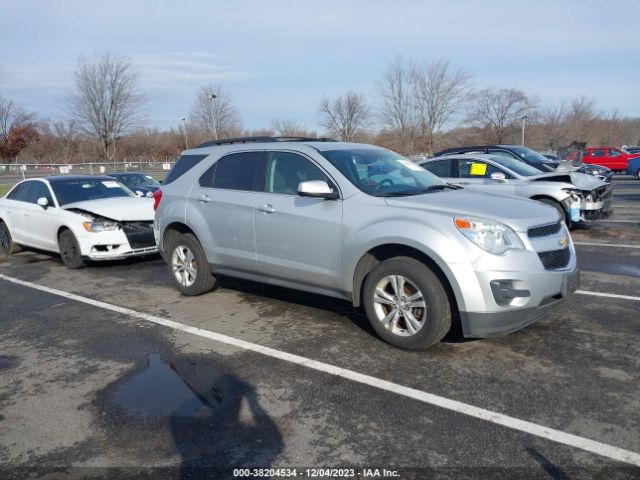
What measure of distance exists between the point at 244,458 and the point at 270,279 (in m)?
2.65

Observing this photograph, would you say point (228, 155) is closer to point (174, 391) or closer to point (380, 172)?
point (380, 172)

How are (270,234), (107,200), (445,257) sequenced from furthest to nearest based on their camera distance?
(107,200), (270,234), (445,257)

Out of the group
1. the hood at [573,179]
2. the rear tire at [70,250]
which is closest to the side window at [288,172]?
the rear tire at [70,250]

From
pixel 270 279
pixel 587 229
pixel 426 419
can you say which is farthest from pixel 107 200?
pixel 587 229

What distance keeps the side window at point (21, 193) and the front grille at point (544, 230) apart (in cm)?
895

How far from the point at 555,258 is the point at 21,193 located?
952cm

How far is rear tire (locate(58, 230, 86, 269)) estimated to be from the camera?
8234mm

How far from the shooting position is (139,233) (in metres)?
8.38

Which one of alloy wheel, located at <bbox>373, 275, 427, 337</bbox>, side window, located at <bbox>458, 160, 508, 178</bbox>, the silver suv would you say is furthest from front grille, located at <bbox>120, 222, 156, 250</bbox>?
side window, located at <bbox>458, 160, 508, 178</bbox>

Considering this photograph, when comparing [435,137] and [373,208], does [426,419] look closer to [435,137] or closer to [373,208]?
[373,208]

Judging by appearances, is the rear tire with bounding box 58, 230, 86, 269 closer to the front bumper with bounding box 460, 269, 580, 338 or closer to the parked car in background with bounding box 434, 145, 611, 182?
the front bumper with bounding box 460, 269, 580, 338

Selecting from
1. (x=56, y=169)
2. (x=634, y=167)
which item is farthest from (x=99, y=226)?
(x=56, y=169)

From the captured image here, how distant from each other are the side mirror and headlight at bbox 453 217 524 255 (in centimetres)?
127

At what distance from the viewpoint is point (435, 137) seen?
2163 inches
